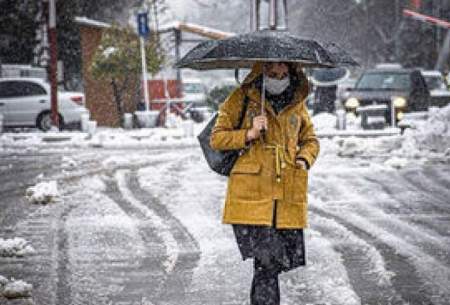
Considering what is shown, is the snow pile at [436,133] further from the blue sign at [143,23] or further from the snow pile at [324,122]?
the blue sign at [143,23]

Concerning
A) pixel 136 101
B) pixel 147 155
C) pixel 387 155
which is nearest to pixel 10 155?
pixel 147 155

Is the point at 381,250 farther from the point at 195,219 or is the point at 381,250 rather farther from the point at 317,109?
the point at 317,109

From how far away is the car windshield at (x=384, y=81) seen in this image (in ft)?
70.2

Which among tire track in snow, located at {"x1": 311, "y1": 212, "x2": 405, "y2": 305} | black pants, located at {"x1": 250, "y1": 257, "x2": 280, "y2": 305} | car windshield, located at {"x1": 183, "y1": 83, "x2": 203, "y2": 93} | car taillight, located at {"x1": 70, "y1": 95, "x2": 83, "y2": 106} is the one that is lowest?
tire track in snow, located at {"x1": 311, "y1": 212, "x2": 405, "y2": 305}

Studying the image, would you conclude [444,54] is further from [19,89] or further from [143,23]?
[19,89]

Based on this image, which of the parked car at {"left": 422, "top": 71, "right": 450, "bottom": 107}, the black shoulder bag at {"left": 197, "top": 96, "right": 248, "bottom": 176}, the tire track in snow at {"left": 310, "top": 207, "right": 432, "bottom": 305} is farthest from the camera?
the parked car at {"left": 422, "top": 71, "right": 450, "bottom": 107}

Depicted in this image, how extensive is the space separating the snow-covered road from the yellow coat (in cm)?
115

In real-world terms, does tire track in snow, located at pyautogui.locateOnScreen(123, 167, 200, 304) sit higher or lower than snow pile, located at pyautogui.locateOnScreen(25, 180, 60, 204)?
lower

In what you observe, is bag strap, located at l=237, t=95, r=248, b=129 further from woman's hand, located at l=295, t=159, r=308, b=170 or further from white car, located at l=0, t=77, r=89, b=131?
white car, located at l=0, t=77, r=89, b=131

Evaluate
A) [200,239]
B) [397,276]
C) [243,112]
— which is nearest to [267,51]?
[243,112]

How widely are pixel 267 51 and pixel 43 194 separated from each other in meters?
A: 6.60

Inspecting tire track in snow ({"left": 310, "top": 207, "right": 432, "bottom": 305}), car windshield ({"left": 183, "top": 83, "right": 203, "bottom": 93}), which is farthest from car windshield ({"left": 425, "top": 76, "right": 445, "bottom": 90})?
tire track in snow ({"left": 310, "top": 207, "right": 432, "bottom": 305})

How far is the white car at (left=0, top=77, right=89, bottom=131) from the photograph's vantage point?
2484 cm

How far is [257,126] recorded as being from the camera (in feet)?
14.6
